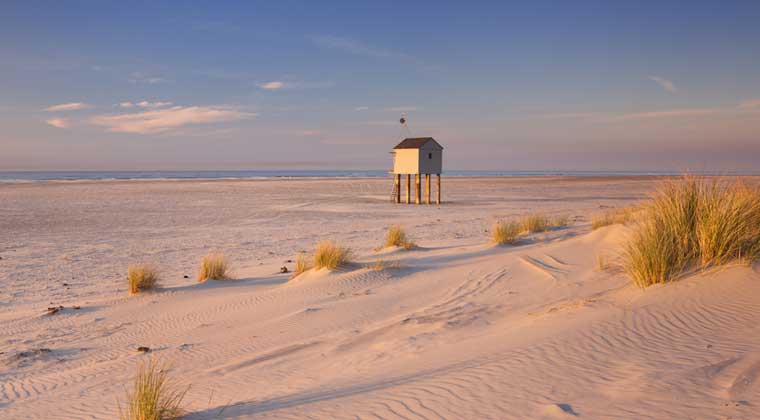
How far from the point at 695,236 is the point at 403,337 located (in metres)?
3.93

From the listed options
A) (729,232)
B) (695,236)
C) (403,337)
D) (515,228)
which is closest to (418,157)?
(515,228)

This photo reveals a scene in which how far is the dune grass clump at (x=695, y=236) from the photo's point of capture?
582 centimetres

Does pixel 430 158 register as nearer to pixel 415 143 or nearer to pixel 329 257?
pixel 415 143

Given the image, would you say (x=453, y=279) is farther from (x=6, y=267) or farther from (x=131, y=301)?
(x=6, y=267)

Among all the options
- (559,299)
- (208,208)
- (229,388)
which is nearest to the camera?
(229,388)

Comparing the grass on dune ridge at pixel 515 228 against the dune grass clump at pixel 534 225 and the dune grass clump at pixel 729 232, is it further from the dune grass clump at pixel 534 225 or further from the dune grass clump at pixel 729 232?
the dune grass clump at pixel 729 232

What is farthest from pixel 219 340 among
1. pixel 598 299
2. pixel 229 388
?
pixel 598 299

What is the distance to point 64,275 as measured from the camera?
993 cm

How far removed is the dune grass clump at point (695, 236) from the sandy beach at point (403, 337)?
278 millimetres

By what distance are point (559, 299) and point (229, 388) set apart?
410cm

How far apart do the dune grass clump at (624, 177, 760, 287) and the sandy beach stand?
0.28 m

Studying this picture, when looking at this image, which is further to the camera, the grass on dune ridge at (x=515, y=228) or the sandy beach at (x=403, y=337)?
the grass on dune ridge at (x=515, y=228)

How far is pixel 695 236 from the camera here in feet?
20.5

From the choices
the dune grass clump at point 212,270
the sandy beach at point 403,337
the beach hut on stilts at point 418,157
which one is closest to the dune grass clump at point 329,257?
the sandy beach at point 403,337
